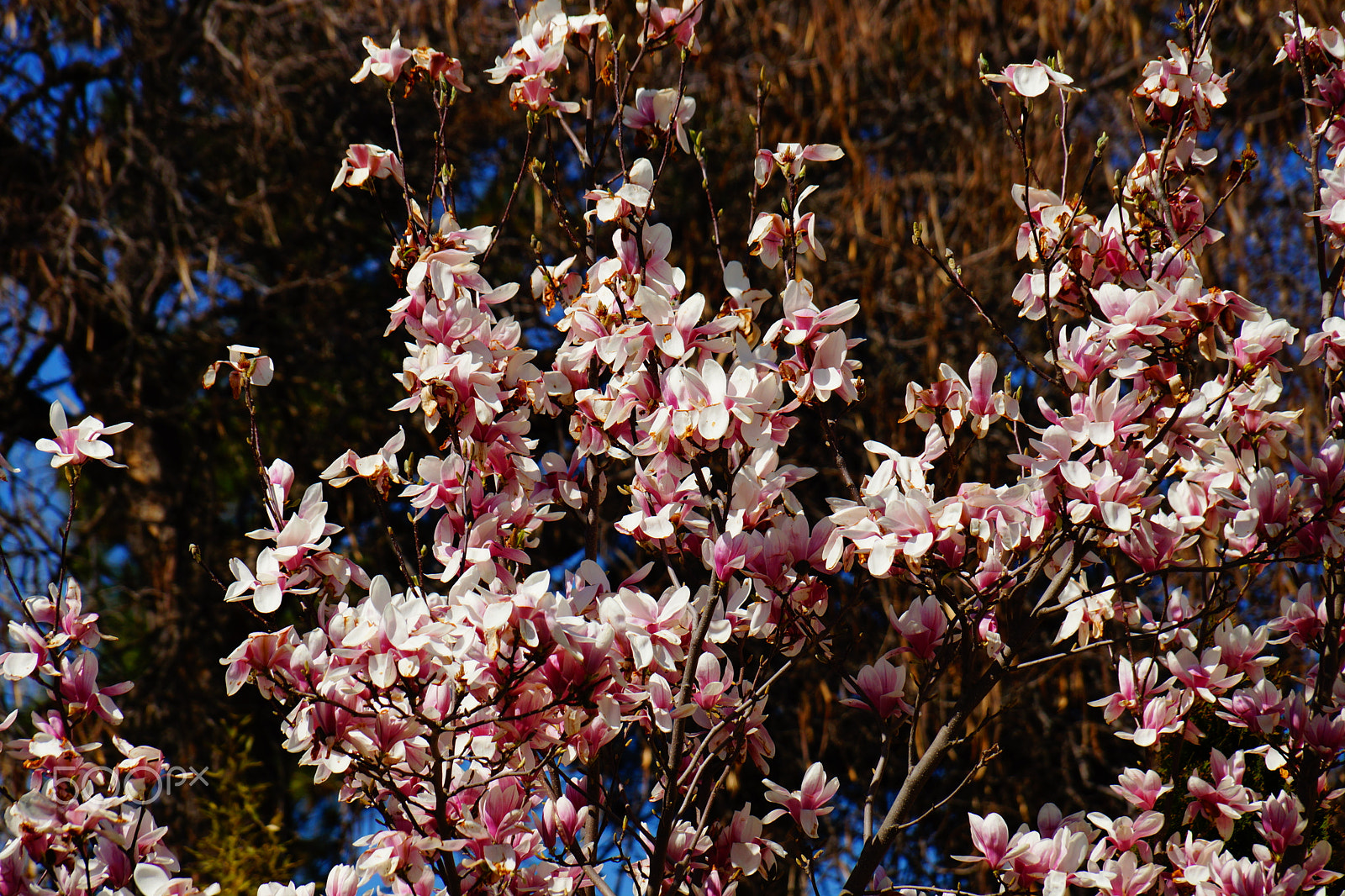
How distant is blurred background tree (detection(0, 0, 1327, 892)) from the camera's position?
147 inches

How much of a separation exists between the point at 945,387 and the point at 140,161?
3.76 metres

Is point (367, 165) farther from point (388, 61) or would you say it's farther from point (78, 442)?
point (78, 442)

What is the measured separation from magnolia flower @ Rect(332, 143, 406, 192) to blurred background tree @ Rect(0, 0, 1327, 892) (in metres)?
2.23

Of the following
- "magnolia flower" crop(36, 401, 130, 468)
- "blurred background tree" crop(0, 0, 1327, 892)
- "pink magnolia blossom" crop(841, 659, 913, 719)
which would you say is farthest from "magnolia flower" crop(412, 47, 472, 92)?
"blurred background tree" crop(0, 0, 1327, 892)

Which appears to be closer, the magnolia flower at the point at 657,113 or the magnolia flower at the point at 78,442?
the magnolia flower at the point at 78,442

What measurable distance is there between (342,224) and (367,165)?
3134 millimetres

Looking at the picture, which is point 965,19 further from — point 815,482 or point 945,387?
point 945,387

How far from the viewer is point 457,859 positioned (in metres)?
1.45

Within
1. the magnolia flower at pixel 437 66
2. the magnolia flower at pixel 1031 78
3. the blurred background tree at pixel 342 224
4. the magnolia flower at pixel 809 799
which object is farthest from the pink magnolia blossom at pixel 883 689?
the blurred background tree at pixel 342 224

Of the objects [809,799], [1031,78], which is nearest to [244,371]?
[809,799]

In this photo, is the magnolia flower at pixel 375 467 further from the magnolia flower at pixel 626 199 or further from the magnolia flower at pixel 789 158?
the magnolia flower at pixel 789 158

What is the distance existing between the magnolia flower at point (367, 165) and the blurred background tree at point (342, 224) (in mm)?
2229

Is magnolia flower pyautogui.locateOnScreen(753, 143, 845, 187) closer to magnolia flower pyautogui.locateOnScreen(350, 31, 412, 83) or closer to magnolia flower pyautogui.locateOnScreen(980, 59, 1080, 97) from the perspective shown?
magnolia flower pyautogui.locateOnScreen(980, 59, 1080, 97)

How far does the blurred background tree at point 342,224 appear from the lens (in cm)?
373
